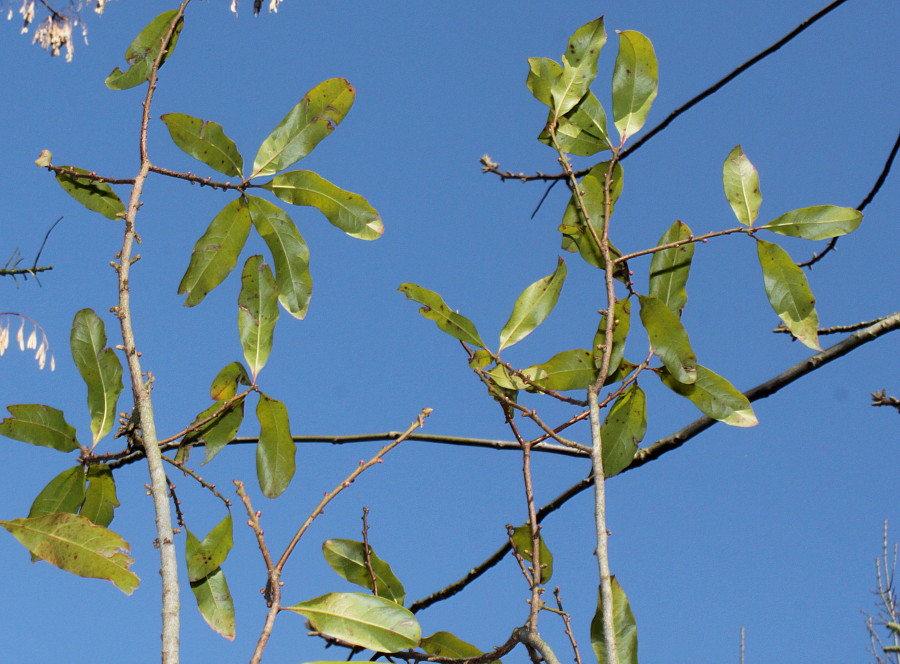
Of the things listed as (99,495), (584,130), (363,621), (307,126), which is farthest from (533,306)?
(99,495)

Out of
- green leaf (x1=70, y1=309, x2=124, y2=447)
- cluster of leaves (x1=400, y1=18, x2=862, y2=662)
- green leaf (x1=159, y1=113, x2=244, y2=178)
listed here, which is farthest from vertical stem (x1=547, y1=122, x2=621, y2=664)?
green leaf (x1=70, y1=309, x2=124, y2=447)

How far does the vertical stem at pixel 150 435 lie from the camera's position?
0.57 meters

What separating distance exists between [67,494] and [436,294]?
49 cm

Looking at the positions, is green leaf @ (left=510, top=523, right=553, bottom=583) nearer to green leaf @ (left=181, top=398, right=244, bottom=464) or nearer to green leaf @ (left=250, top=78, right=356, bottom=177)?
green leaf @ (left=181, top=398, right=244, bottom=464)

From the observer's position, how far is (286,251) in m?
1.05

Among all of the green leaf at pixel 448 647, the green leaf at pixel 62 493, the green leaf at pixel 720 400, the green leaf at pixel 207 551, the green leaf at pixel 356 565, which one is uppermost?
the green leaf at pixel 720 400

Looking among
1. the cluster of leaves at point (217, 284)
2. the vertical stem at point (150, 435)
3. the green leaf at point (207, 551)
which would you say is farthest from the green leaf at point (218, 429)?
the vertical stem at point (150, 435)

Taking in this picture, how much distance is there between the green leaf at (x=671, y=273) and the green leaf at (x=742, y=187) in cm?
10

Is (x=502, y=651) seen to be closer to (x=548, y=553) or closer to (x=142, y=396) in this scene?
(x=548, y=553)

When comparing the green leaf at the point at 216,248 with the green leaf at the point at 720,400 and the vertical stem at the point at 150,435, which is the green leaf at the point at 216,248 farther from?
the green leaf at the point at 720,400

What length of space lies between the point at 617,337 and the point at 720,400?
0.15 metres

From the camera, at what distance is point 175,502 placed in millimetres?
854

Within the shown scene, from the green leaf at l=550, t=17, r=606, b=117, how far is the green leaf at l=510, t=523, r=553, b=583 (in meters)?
0.57

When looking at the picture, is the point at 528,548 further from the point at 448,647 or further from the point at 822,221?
the point at 822,221
